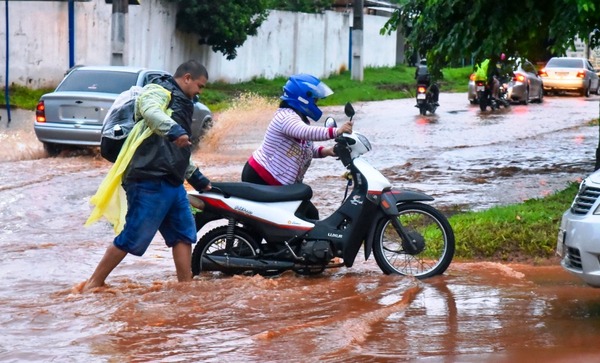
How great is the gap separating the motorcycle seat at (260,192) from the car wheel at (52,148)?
31.3 feet

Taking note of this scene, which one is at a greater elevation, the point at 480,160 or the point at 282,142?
the point at 282,142

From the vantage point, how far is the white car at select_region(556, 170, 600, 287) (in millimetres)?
6762

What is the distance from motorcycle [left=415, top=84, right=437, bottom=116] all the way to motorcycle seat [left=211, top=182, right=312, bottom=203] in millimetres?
19161

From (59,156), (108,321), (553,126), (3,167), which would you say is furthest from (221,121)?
(108,321)

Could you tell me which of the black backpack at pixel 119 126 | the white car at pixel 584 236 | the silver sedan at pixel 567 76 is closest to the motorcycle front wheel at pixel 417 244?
the white car at pixel 584 236

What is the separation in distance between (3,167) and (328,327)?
10.1 metres

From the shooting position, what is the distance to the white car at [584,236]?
676 cm

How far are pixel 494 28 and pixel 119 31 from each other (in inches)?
616

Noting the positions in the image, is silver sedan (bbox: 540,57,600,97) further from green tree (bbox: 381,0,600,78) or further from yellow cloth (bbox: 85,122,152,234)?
yellow cloth (bbox: 85,122,152,234)

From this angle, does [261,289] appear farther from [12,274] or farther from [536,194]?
[536,194]

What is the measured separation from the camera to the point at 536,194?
1302 cm

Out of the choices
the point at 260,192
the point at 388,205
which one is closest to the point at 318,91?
the point at 260,192

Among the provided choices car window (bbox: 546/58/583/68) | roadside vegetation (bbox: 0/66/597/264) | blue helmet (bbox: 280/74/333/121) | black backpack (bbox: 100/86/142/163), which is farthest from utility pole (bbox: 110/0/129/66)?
black backpack (bbox: 100/86/142/163)

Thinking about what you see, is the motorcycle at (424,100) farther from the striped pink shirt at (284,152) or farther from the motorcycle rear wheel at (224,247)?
the motorcycle rear wheel at (224,247)
